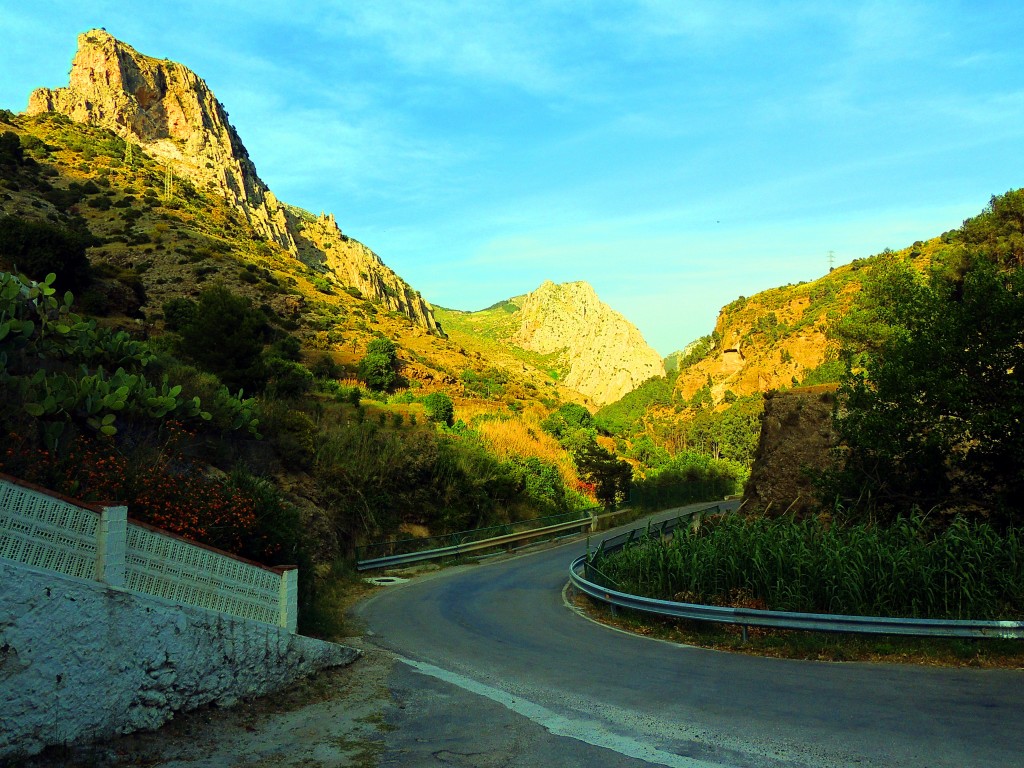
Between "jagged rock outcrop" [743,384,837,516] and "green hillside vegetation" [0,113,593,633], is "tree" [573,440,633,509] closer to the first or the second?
"green hillside vegetation" [0,113,593,633]

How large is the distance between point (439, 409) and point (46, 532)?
38.1 m

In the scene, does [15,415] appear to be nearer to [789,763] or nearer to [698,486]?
[789,763]

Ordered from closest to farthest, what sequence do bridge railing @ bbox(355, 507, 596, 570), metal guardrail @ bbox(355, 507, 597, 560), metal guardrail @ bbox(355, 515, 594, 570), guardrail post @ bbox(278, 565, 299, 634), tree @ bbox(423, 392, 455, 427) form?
guardrail post @ bbox(278, 565, 299, 634)
metal guardrail @ bbox(355, 515, 594, 570)
bridge railing @ bbox(355, 507, 596, 570)
metal guardrail @ bbox(355, 507, 597, 560)
tree @ bbox(423, 392, 455, 427)

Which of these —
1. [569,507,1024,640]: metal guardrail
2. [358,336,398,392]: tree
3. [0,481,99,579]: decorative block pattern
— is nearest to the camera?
[0,481,99,579]: decorative block pattern

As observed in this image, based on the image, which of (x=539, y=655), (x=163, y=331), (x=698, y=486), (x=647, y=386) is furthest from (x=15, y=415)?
(x=647, y=386)

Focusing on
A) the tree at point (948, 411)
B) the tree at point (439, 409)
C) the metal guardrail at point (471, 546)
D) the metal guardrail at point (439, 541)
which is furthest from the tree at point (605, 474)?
the tree at point (948, 411)

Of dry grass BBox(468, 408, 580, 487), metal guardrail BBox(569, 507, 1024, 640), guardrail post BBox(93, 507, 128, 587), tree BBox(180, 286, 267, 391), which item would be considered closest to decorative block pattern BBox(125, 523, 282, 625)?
guardrail post BBox(93, 507, 128, 587)

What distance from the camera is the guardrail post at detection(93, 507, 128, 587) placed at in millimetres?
6539

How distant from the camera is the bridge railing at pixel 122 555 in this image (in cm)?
608

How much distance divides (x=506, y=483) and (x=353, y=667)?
82.7ft

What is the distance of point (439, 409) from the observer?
4431cm

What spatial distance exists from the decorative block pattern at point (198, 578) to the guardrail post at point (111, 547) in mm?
119

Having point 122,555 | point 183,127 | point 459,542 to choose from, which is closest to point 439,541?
point 459,542

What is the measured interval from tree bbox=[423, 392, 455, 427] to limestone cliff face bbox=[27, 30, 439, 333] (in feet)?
198
